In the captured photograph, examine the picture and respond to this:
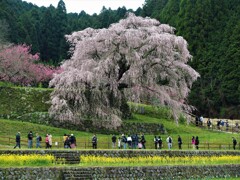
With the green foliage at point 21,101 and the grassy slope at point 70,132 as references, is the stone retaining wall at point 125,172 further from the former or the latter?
the green foliage at point 21,101

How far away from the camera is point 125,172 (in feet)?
75.9

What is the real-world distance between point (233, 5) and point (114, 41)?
4929 centimetres

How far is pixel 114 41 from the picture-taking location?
41188mm

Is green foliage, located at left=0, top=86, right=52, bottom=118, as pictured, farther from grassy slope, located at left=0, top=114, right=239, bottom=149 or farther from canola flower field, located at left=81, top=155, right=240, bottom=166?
canola flower field, located at left=81, top=155, right=240, bottom=166

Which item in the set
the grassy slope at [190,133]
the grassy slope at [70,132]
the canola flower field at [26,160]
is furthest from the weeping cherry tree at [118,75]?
the canola flower field at [26,160]

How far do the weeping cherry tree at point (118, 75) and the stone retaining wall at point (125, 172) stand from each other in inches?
593

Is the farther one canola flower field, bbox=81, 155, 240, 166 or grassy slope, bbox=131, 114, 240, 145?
grassy slope, bbox=131, 114, 240, 145

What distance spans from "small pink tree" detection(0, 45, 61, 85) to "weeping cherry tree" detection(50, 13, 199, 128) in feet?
57.0

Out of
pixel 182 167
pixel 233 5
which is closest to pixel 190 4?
pixel 233 5

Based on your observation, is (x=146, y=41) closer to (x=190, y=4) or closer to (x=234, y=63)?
(x=234, y=63)

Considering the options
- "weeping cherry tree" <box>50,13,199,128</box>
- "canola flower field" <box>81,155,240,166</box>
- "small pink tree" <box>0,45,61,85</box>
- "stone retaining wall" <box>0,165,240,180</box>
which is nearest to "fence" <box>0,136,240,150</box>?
"canola flower field" <box>81,155,240,166</box>

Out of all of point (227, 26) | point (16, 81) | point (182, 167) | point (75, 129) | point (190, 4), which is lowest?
point (182, 167)

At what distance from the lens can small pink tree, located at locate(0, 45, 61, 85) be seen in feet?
193

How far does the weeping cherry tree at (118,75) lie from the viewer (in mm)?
40406
